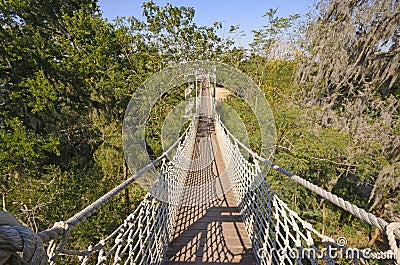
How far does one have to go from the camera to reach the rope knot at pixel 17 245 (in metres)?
0.35

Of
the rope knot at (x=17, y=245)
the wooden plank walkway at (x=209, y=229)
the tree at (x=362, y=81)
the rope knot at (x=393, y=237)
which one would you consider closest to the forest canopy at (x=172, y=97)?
the tree at (x=362, y=81)

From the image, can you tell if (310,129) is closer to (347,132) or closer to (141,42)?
(347,132)

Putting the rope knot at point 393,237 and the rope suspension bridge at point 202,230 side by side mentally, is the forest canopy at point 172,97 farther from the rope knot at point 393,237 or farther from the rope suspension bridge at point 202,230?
the rope knot at point 393,237

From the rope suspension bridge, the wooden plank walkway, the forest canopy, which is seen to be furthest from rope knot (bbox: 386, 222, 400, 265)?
the forest canopy

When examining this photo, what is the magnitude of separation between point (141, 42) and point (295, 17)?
14.2ft

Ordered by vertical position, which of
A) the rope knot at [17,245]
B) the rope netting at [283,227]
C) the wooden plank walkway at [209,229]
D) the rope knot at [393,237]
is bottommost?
the wooden plank walkway at [209,229]

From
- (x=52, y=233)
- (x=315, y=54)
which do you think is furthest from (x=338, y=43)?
(x=52, y=233)

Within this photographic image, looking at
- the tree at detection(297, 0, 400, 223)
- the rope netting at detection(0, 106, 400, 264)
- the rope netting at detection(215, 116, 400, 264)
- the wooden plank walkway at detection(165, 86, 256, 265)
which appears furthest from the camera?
the tree at detection(297, 0, 400, 223)

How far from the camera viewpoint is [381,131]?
3107 mm

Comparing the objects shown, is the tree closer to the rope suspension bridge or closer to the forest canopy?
the forest canopy

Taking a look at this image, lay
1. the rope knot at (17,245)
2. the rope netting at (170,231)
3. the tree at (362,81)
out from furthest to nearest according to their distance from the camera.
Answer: the tree at (362,81) → the rope netting at (170,231) → the rope knot at (17,245)

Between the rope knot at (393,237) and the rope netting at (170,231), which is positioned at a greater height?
the rope knot at (393,237)

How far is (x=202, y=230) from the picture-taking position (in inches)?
77.1

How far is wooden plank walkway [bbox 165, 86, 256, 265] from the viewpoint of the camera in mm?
1638
